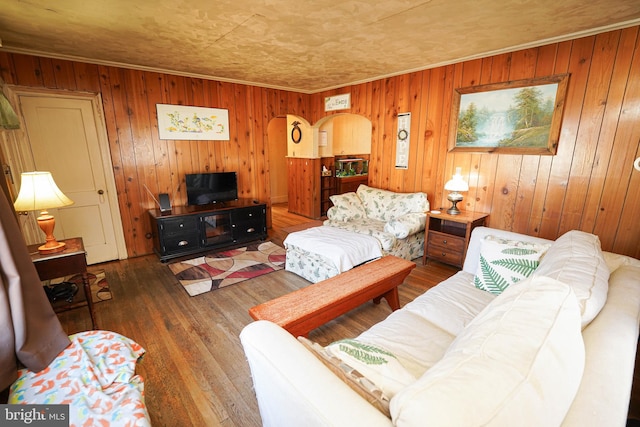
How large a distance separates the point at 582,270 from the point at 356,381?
1.12m

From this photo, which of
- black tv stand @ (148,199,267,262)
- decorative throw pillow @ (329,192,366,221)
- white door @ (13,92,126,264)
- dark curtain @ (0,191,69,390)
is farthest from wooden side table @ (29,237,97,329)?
decorative throw pillow @ (329,192,366,221)

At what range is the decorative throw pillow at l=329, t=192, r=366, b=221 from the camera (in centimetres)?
396

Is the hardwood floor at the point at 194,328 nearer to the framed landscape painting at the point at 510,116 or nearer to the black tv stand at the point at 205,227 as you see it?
the black tv stand at the point at 205,227

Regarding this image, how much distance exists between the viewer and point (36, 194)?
192 cm

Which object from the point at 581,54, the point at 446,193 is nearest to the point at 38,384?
the point at 446,193

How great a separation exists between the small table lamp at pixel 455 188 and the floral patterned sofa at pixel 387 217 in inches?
12.4

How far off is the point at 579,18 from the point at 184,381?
3.95 m

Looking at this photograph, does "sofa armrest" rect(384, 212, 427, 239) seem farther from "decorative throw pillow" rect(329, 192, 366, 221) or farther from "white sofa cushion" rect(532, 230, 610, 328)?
"white sofa cushion" rect(532, 230, 610, 328)

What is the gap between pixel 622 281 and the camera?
1337 mm

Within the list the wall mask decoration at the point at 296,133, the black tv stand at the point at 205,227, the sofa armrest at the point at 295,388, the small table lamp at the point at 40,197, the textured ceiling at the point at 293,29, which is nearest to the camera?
the sofa armrest at the point at 295,388

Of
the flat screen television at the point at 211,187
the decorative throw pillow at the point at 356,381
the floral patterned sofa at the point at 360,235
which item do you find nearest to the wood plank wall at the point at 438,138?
the flat screen television at the point at 211,187

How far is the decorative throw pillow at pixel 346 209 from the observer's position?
3959mm

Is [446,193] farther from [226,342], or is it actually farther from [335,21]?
[226,342]

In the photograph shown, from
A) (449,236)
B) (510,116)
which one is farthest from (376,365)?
(510,116)
